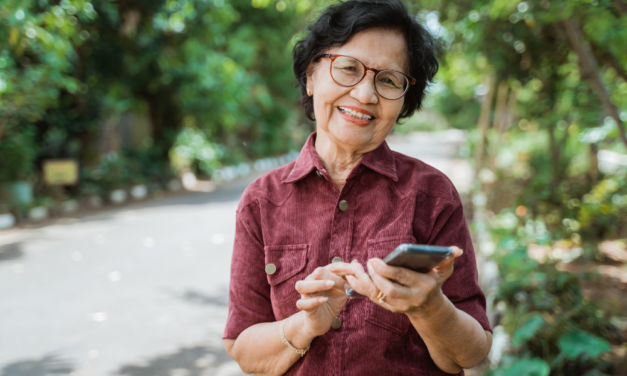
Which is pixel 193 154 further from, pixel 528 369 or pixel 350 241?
pixel 350 241

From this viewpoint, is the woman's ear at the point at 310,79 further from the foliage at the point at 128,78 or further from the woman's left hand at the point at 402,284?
the foliage at the point at 128,78

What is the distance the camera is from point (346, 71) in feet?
4.72

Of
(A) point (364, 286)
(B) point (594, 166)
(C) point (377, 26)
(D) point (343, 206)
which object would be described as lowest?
(B) point (594, 166)

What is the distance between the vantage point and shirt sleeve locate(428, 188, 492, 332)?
138cm

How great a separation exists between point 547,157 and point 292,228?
1176 cm

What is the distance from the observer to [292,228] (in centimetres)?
148

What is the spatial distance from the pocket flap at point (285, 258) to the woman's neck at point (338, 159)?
245mm

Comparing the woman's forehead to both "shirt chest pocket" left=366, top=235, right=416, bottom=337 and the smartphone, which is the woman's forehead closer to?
"shirt chest pocket" left=366, top=235, right=416, bottom=337

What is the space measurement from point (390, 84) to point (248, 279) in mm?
735

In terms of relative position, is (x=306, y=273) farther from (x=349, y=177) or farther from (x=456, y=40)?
(x=456, y=40)

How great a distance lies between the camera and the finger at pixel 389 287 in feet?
3.50

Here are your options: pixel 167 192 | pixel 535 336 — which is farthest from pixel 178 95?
pixel 535 336

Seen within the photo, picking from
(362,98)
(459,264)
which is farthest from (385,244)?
(362,98)

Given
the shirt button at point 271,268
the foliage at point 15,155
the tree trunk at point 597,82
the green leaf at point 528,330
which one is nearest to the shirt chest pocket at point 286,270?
the shirt button at point 271,268
